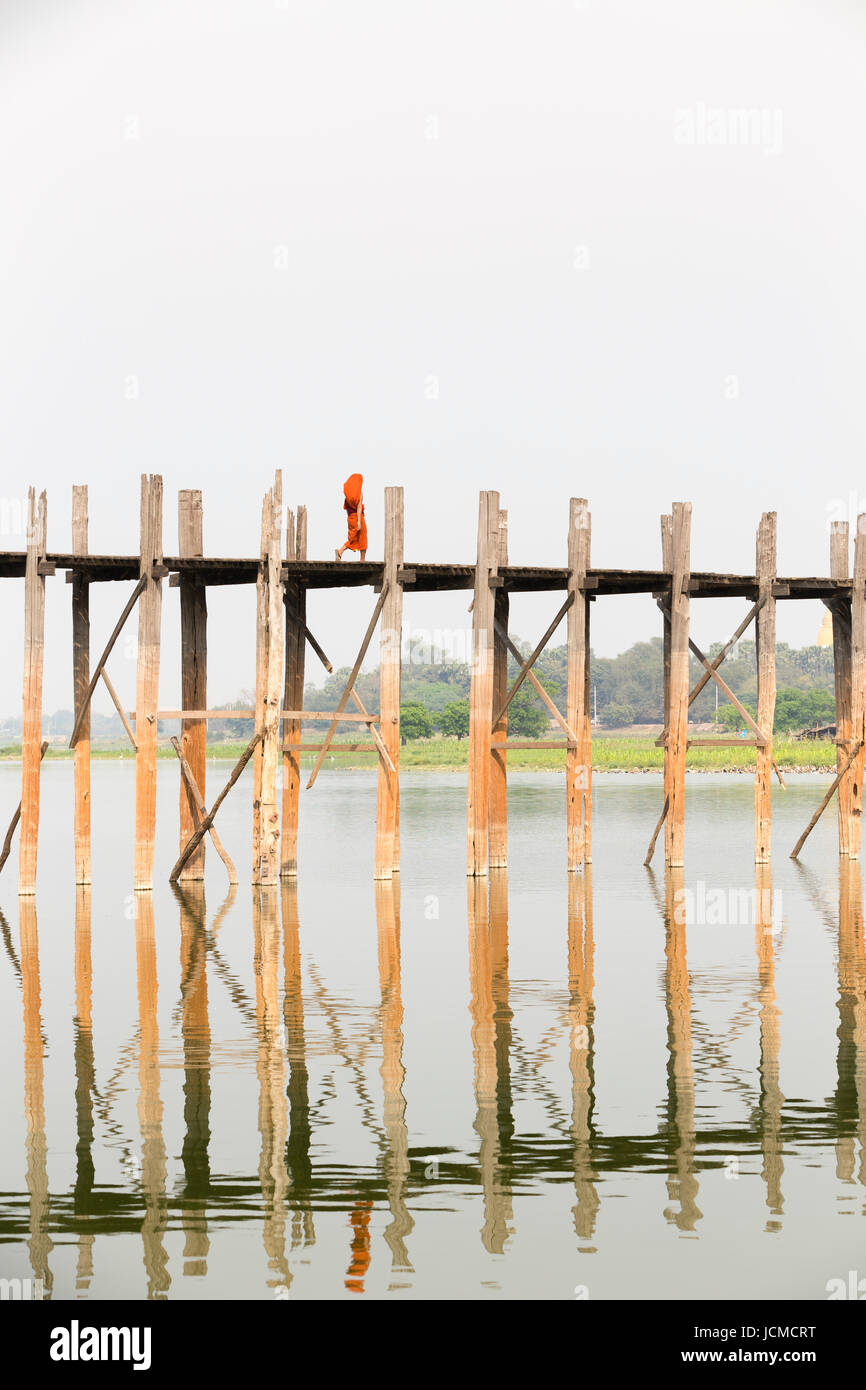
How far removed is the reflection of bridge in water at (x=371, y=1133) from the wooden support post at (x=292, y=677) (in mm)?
6514

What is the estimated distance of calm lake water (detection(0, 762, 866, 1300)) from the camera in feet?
25.7

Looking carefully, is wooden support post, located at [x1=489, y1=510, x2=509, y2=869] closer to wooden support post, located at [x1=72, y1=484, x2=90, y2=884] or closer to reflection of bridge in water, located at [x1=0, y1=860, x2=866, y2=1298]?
wooden support post, located at [x1=72, y1=484, x2=90, y2=884]

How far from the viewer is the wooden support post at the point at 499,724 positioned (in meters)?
22.6

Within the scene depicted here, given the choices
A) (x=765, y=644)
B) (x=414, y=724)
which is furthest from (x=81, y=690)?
(x=414, y=724)

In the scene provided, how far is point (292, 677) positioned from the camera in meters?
23.0

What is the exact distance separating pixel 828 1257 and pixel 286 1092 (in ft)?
13.9

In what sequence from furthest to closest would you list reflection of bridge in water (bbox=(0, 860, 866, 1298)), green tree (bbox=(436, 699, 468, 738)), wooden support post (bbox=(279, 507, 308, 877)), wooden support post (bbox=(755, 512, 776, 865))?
green tree (bbox=(436, 699, 468, 738)), wooden support post (bbox=(755, 512, 776, 865)), wooden support post (bbox=(279, 507, 308, 877)), reflection of bridge in water (bbox=(0, 860, 866, 1298))

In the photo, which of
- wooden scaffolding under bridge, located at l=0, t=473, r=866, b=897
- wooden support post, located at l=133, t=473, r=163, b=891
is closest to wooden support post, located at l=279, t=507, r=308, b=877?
wooden scaffolding under bridge, located at l=0, t=473, r=866, b=897

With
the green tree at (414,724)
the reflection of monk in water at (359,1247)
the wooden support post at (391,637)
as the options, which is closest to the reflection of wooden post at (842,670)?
the wooden support post at (391,637)

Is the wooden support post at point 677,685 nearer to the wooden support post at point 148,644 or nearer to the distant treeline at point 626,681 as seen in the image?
the wooden support post at point 148,644

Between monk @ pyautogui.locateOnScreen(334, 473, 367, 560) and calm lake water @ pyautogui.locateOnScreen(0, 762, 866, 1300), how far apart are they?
461cm

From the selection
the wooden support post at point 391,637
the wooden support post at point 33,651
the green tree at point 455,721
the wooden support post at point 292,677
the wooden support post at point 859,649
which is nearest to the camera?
the wooden support post at point 33,651

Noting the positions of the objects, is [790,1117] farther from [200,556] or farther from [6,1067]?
[200,556]
